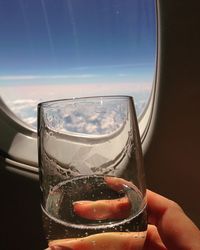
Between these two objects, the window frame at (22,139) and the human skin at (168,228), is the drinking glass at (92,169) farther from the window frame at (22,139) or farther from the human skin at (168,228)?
the window frame at (22,139)

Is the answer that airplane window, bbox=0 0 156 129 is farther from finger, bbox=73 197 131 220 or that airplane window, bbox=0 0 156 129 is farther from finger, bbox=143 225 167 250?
finger, bbox=73 197 131 220

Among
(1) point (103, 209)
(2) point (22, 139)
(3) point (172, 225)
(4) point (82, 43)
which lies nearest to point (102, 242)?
(1) point (103, 209)

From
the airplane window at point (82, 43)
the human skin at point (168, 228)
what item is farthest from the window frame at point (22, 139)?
the human skin at point (168, 228)

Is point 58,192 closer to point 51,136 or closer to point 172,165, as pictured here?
point 51,136

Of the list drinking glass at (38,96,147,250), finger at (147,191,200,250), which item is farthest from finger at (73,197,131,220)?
finger at (147,191,200,250)

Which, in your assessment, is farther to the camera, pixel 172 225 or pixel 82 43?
pixel 82 43

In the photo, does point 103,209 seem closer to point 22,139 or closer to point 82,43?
point 82,43
